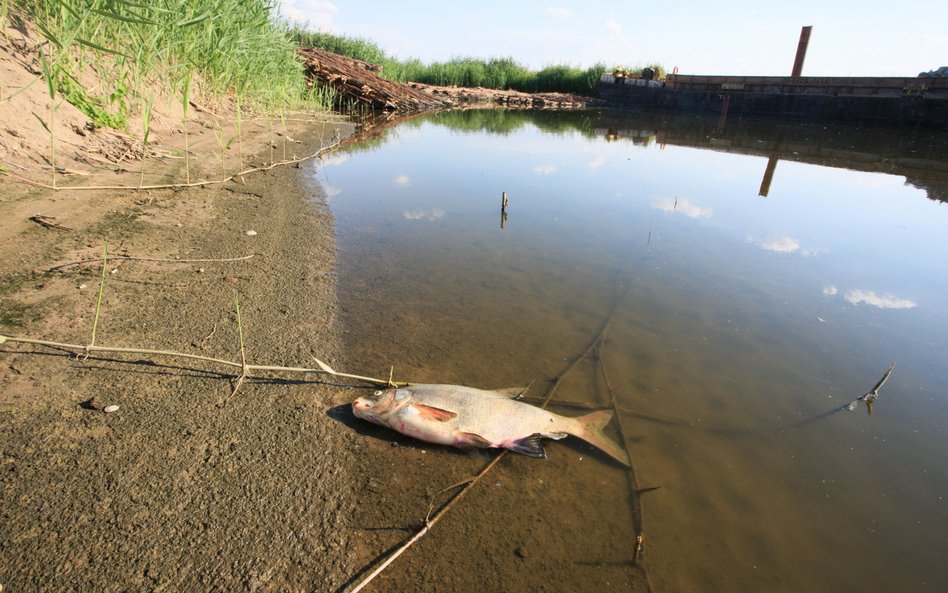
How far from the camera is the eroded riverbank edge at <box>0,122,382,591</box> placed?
168cm

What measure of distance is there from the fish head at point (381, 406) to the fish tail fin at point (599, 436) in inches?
37.7

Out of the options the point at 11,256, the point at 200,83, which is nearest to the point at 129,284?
the point at 11,256

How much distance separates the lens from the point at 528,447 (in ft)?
8.04

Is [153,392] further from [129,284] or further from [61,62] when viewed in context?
[61,62]

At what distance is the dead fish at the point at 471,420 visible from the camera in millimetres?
2428

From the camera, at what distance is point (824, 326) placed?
390 centimetres

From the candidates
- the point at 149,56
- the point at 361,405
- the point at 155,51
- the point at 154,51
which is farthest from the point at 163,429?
the point at 155,51

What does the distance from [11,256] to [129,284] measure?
75cm

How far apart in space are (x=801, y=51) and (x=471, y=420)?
28.5m

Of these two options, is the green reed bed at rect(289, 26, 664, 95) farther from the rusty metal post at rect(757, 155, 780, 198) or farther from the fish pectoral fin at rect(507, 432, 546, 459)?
the fish pectoral fin at rect(507, 432, 546, 459)

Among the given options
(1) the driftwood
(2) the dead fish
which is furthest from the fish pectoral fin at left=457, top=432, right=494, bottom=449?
(1) the driftwood

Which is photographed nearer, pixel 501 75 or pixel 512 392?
pixel 512 392

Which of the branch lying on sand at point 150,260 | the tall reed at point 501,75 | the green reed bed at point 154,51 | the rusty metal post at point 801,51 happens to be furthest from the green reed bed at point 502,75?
the branch lying on sand at point 150,260

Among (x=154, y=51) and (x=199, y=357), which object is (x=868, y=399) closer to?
(x=199, y=357)
